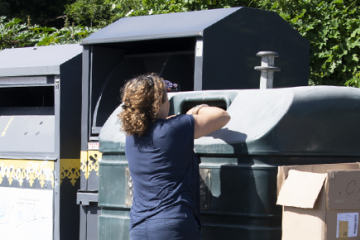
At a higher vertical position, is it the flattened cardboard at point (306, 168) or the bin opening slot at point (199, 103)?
the bin opening slot at point (199, 103)

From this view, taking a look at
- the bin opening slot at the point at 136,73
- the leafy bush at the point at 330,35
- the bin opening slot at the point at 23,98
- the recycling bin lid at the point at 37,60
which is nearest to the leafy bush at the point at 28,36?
the bin opening slot at the point at 23,98

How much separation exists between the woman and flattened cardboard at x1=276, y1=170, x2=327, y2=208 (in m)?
0.41

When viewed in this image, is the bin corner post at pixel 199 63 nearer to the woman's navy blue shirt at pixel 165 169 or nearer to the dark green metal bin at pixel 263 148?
the dark green metal bin at pixel 263 148

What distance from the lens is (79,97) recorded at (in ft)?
12.7

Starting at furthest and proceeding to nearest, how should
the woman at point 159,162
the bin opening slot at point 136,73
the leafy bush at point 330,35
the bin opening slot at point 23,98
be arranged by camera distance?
1. the leafy bush at point 330,35
2. the bin opening slot at point 23,98
3. the bin opening slot at point 136,73
4. the woman at point 159,162

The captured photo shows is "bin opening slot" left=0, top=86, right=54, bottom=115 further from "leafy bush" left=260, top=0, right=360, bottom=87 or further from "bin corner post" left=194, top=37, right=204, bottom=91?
"leafy bush" left=260, top=0, right=360, bottom=87

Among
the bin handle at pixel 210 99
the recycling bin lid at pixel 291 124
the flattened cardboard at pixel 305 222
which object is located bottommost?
the flattened cardboard at pixel 305 222

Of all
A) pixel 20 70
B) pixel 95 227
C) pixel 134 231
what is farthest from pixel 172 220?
pixel 20 70

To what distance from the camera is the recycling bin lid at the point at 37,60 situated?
12.3 ft

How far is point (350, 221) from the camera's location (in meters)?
2.05

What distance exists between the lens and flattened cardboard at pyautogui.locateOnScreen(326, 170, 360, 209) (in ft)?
6.53

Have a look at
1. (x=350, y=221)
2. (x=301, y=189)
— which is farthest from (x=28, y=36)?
(x=350, y=221)

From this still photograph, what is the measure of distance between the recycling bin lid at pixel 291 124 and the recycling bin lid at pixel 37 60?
1808 millimetres

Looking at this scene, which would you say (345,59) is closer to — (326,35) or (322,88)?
(326,35)
